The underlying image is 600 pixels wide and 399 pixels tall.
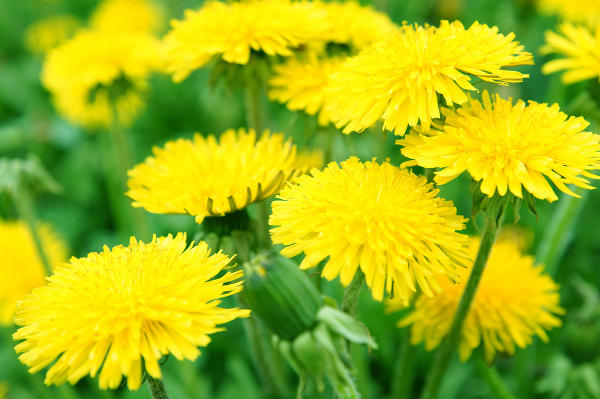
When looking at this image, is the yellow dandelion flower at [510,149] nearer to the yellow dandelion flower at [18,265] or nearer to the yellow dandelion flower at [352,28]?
the yellow dandelion flower at [352,28]

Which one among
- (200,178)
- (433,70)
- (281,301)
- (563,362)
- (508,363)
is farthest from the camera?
(508,363)

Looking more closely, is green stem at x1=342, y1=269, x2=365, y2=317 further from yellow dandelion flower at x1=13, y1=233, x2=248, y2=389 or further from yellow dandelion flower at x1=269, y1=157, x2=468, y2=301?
yellow dandelion flower at x1=13, y1=233, x2=248, y2=389

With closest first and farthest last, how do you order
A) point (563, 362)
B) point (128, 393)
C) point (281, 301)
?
point (281, 301), point (563, 362), point (128, 393)

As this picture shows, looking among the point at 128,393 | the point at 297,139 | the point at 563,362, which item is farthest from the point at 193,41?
the point at 563,362

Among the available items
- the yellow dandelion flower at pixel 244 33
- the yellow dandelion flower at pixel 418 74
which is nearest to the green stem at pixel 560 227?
the yellow dandelion flower at pixel 418 74

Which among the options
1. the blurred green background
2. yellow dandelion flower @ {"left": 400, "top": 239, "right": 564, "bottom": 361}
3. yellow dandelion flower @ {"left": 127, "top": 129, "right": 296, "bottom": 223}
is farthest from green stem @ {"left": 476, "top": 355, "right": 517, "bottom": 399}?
yellow dandelion flower @ {"left": 127, "top": 129, "right": 296, "bottom": 223}

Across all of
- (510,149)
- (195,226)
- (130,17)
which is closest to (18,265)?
(195,226)

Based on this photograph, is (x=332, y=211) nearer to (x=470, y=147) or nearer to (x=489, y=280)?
(x=470, y=147)
